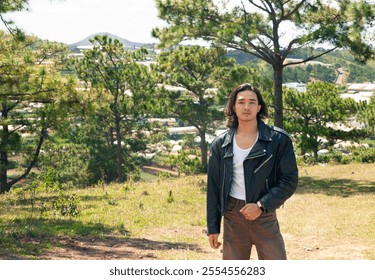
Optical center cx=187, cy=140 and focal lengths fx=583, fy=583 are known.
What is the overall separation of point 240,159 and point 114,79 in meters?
28.6

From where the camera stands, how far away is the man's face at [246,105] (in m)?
3.98

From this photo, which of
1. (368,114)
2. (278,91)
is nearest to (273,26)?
(278,91)

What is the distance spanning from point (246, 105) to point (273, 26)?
1382cm

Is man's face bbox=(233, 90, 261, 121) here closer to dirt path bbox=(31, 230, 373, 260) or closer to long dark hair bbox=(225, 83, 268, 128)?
long dark hair bbox=(225, 83, 268, 128)

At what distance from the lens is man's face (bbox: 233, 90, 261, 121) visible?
13.1 feet

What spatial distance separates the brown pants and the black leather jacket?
8 centimetres

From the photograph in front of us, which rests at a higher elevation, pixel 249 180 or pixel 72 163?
pixel 249 180

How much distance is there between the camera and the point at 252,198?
3.92 metres

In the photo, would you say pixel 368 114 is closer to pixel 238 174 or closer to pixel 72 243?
pixel 72 243

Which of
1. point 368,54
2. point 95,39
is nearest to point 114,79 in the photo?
point 95,39

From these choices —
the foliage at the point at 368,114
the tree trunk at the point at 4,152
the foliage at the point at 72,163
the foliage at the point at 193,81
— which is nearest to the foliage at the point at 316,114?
the foliage at the point at 368,114

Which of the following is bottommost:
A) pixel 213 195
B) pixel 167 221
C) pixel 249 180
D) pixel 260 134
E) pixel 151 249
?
pixel 167 221

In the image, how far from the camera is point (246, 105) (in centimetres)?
399

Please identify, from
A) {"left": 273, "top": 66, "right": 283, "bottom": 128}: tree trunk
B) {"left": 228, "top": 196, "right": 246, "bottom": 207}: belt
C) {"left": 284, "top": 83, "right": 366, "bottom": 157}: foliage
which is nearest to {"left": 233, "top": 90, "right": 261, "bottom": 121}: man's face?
{"left": 228, "top": 196, "right": 246, "bottom": 207}: belt
